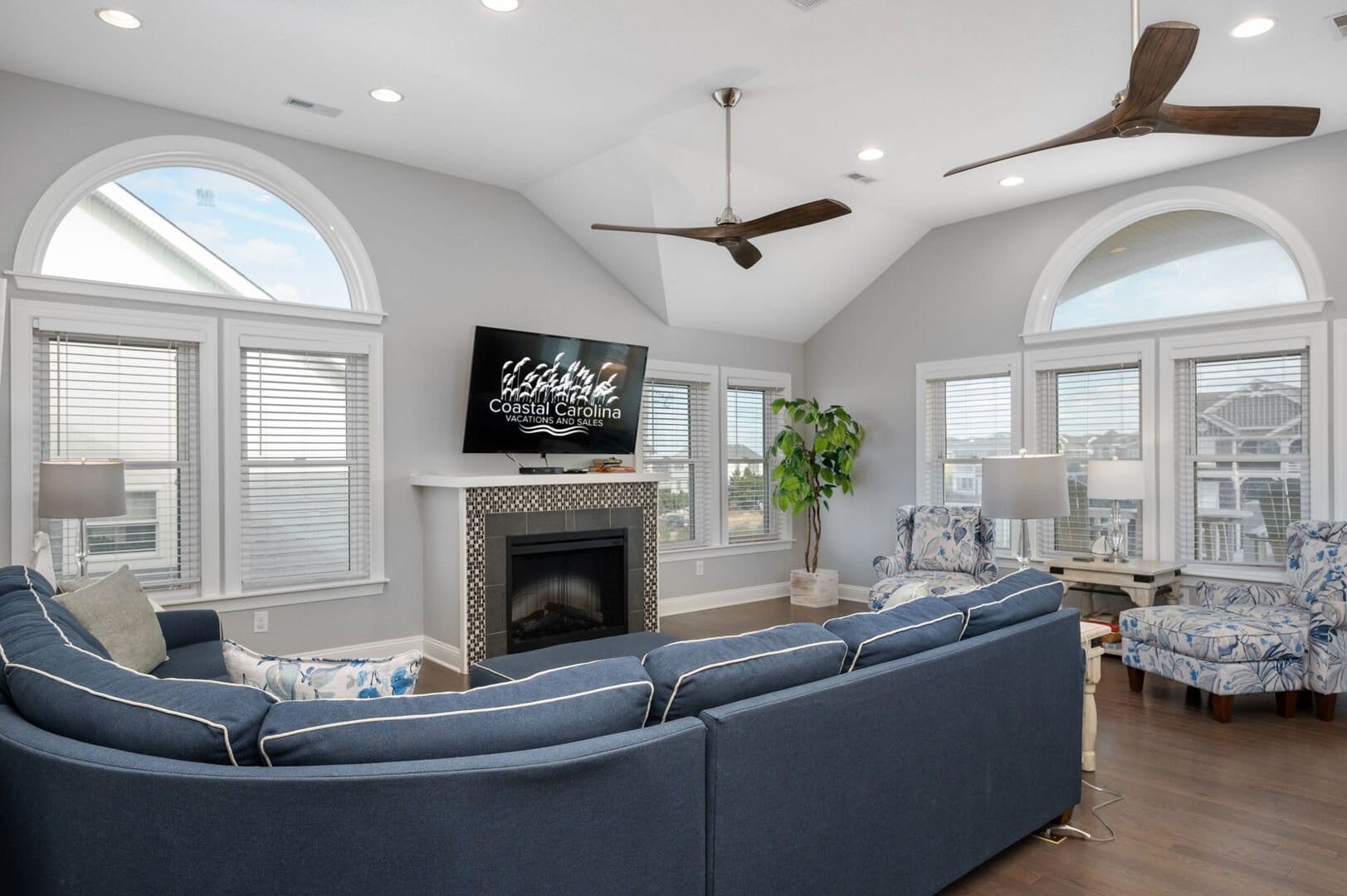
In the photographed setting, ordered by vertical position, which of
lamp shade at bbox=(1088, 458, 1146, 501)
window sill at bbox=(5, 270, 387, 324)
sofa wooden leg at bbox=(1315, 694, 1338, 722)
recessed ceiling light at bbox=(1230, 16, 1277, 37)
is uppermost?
recessed ceiling light at bbox=(1230, 16, 1277, 37)

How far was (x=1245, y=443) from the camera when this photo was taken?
5.19 meters

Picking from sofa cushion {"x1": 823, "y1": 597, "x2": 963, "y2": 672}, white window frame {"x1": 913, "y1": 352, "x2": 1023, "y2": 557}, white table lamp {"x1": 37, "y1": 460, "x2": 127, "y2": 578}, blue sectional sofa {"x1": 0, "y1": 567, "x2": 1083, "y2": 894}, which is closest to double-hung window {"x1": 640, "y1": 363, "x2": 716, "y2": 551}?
white window frame {"x1": 913, "y1": 352, "x2": 1023, "y2": 557}

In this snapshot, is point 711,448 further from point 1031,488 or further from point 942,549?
point 1031,488

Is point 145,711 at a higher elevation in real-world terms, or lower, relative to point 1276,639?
higher

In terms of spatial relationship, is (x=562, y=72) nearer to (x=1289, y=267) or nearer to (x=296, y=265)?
(x=296, y=265)

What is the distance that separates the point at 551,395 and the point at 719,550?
2.24m

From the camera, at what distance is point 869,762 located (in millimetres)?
2064

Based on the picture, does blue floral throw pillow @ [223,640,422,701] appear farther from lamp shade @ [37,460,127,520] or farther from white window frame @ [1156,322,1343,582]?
white window frame @ [1156,322,1343,582]

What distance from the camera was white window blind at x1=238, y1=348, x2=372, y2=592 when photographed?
4.74 meters

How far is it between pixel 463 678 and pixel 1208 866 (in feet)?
12.1

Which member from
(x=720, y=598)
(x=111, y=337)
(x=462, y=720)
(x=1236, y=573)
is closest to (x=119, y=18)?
(x=111, y=337)

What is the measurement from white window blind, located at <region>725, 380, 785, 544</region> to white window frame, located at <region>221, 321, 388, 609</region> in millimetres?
3061

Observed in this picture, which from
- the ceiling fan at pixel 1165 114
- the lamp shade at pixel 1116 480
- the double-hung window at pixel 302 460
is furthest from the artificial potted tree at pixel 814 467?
the ceiling fan at pixel 1165 114

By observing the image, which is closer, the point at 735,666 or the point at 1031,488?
the point at 735,666
